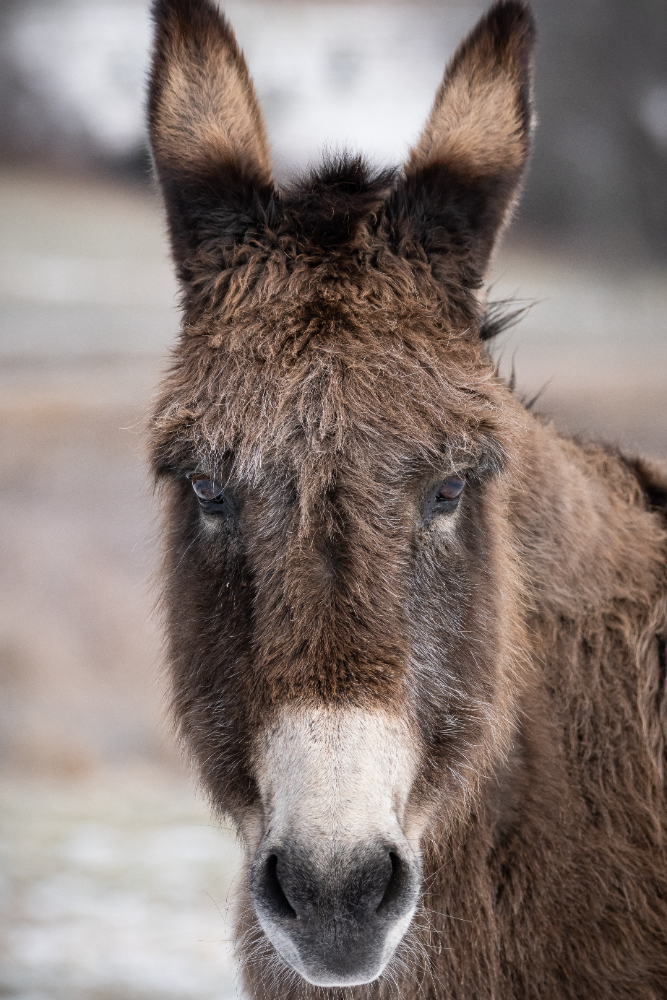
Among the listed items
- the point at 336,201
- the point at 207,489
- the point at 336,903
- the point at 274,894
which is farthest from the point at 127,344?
the point at 336,903

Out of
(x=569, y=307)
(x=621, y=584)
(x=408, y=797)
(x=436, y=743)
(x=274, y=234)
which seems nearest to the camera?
(x=408, y=797)

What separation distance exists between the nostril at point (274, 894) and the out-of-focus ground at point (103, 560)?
1.03 metres

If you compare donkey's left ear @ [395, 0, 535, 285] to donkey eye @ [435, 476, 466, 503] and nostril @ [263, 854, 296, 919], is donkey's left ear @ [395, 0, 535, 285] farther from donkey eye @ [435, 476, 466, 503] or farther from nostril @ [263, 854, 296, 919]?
nostril @ [263, 854, 296, 919]

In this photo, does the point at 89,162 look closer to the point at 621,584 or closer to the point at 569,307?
the point at 569,307

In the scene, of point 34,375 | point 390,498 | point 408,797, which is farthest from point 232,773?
point 34,375

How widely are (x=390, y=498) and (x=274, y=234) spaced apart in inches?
36.3

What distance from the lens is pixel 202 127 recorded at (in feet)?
8.82

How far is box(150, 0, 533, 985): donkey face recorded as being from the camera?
2.04m

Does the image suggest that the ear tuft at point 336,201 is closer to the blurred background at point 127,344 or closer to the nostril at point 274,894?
the nostril at point 274,894

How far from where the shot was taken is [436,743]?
2424 millimetres

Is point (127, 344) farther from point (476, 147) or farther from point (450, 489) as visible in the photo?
point (450, 489)

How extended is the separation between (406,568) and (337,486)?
304mm

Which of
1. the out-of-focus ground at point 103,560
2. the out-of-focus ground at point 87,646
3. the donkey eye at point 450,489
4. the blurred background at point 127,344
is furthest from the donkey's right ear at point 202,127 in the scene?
the blurred background at point 127,344

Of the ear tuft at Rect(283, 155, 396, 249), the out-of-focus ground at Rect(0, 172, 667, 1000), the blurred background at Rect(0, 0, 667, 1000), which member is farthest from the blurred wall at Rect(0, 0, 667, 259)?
the ear tuft at Rect(283, 155, 396, 249)
